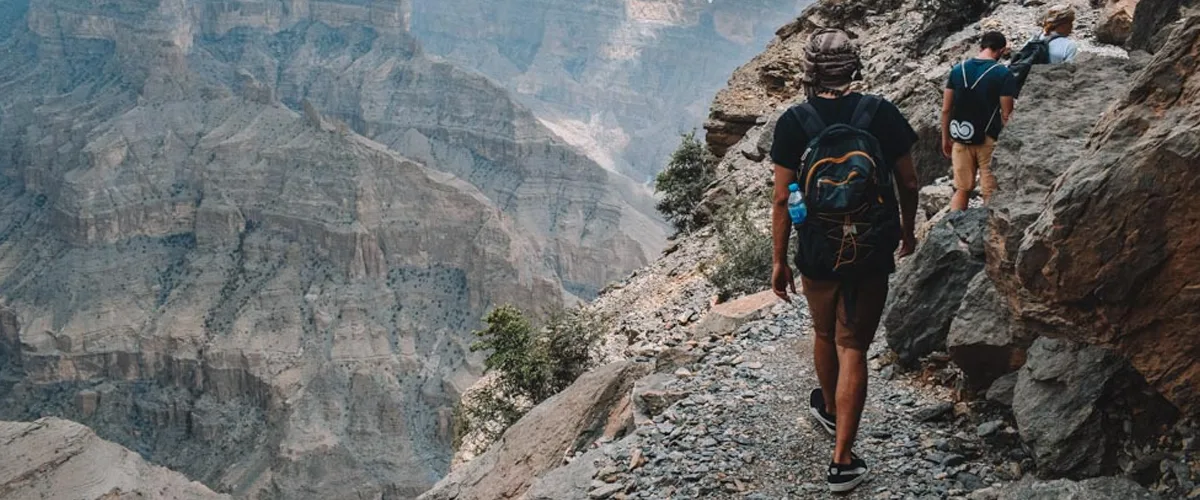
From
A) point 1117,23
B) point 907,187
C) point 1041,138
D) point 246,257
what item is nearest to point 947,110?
point 1041,138

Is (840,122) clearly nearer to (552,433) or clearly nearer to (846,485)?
(846,485)

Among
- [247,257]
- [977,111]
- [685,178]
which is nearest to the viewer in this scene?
[977,111]

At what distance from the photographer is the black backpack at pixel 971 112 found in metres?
6.32

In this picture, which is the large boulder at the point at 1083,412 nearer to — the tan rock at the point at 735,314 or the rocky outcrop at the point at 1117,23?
the tan rock at the point at 735,314

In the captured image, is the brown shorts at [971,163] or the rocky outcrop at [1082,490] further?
the brown shorts at [971,163]

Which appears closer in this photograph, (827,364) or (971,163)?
(827,364)

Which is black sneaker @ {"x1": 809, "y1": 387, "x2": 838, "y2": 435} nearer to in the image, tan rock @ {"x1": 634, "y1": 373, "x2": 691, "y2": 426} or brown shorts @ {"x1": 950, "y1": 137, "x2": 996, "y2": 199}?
tan rock @ {"x1": 634, "y1": 373, "x2": 691, "y2": 426}

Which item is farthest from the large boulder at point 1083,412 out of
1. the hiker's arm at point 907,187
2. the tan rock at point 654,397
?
the tan rock at point 654,397

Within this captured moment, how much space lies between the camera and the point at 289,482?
54.5 m

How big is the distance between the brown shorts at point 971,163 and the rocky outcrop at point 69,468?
35294 millimetres

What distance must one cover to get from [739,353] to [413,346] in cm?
6756

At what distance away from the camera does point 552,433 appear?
767 cm

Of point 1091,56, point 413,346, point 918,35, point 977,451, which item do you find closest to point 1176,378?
point 977,451

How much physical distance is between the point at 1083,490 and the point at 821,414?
5.96ft
